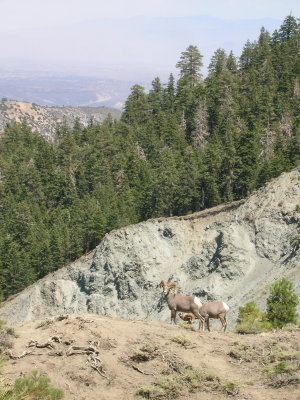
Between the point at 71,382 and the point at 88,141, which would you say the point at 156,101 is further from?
the point at 71,382

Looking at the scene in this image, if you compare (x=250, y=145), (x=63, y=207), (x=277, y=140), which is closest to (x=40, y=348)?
(x=250, y=145)

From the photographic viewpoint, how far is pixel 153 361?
41.2ft

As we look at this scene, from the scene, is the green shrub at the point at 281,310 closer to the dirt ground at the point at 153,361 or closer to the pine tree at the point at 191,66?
the dirt ground at the point at 153,361

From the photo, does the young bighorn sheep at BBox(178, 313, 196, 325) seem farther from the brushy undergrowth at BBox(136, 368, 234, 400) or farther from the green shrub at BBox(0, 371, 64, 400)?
the green shrub at BBox(0, 371, 64, 400)

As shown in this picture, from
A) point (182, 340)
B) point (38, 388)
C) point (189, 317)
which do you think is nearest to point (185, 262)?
point (189, 317)

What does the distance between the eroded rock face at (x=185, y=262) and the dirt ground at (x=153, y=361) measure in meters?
23.4

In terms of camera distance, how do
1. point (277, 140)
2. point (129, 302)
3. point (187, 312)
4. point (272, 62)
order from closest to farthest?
point (187, 312) → point (129, 302) → point (277, 140) → point (272, 62)

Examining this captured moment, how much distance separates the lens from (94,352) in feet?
41.4

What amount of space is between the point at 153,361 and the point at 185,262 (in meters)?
33.7

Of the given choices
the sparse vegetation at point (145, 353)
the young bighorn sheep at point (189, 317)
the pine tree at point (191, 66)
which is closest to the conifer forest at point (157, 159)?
the pine tree at point (191, 66)

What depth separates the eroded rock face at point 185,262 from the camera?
41.1 m

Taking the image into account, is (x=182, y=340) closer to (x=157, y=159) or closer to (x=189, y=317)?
(x=189, y=317)

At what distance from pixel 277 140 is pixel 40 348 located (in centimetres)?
5921

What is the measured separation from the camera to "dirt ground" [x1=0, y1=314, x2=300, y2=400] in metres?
11.2
